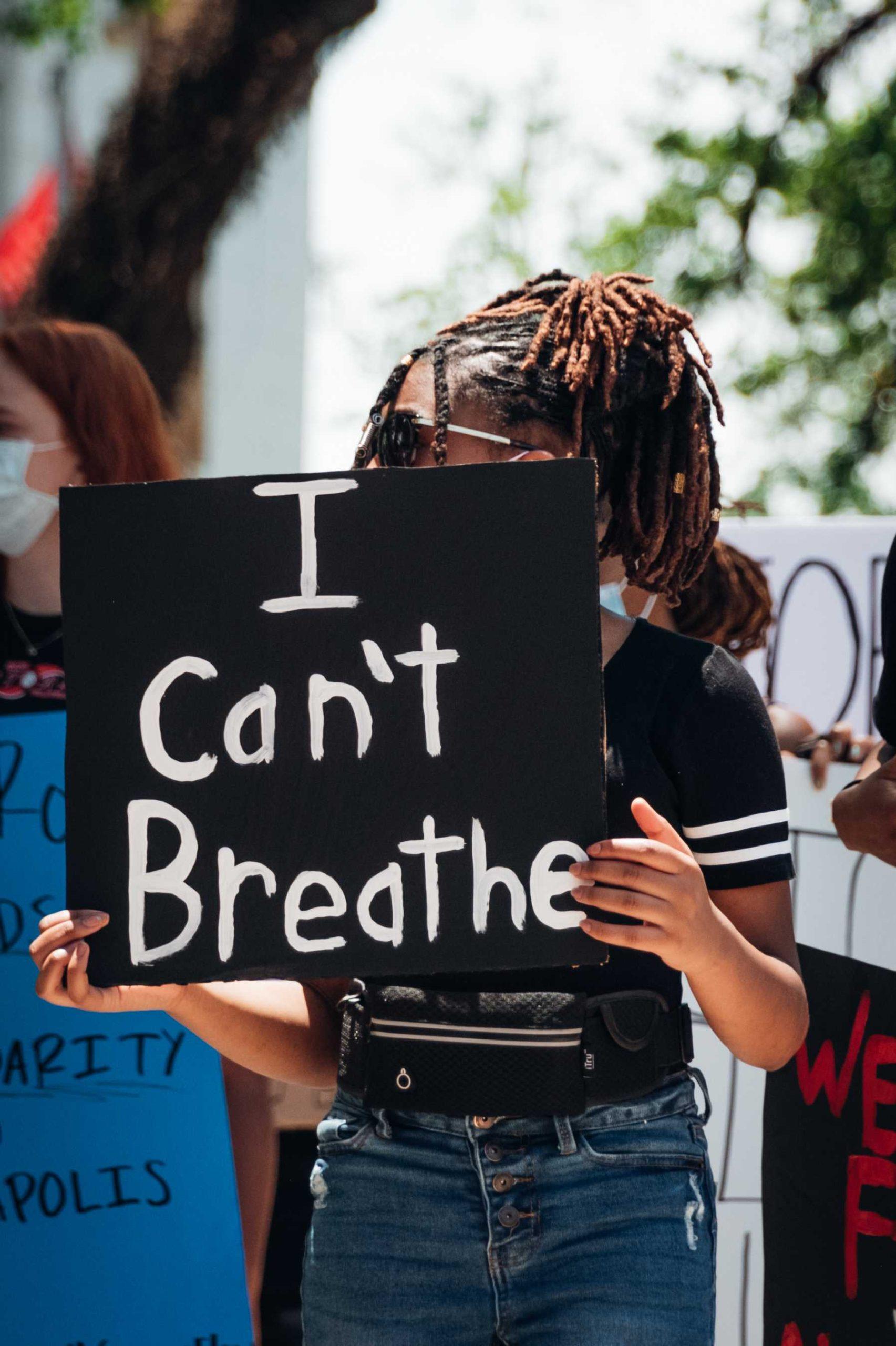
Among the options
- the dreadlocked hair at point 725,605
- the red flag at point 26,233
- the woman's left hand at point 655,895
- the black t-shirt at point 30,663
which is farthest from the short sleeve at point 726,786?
the red flag at point 26,233

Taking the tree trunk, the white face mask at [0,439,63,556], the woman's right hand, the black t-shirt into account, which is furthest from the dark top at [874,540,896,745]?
the tree trunk

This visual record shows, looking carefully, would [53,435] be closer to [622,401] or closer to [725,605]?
[725,605]

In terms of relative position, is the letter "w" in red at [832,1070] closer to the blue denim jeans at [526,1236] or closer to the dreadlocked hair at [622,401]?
the blue denim jeans at [526,1236]

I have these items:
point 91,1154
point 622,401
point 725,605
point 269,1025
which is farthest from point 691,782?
point 91,1154

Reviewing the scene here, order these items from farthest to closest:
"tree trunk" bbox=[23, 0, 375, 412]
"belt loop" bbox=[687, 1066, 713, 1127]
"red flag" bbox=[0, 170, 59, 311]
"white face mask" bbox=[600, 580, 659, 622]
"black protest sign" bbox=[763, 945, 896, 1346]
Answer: "red flag" bbox=[0, 170, 59, 311], "tree trunk" bbox=[23, 0, 375, 412], "black protest sign" bbox=[763, 945, 896, 1346], "white face mask" bbox=[600, 580, 659, 622], "belt loop" bbox=[687, 1066, 713, 1127]

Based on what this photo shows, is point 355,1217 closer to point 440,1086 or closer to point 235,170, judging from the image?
point 440,1086

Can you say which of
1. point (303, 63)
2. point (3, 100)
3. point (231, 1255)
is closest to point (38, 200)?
point (3, 100)

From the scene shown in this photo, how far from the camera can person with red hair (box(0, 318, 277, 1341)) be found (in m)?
2.83

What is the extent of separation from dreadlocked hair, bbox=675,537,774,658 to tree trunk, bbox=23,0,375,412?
257 inches

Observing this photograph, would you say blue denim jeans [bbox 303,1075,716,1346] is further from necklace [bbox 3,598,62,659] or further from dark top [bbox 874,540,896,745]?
necklace [bbox 3,598,62,659]

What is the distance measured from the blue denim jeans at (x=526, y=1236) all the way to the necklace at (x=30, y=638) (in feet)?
4.79

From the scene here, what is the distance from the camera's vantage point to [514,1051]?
1457 millimetres

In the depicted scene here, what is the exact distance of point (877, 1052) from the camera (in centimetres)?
203

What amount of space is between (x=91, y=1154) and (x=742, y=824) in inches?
58.8
